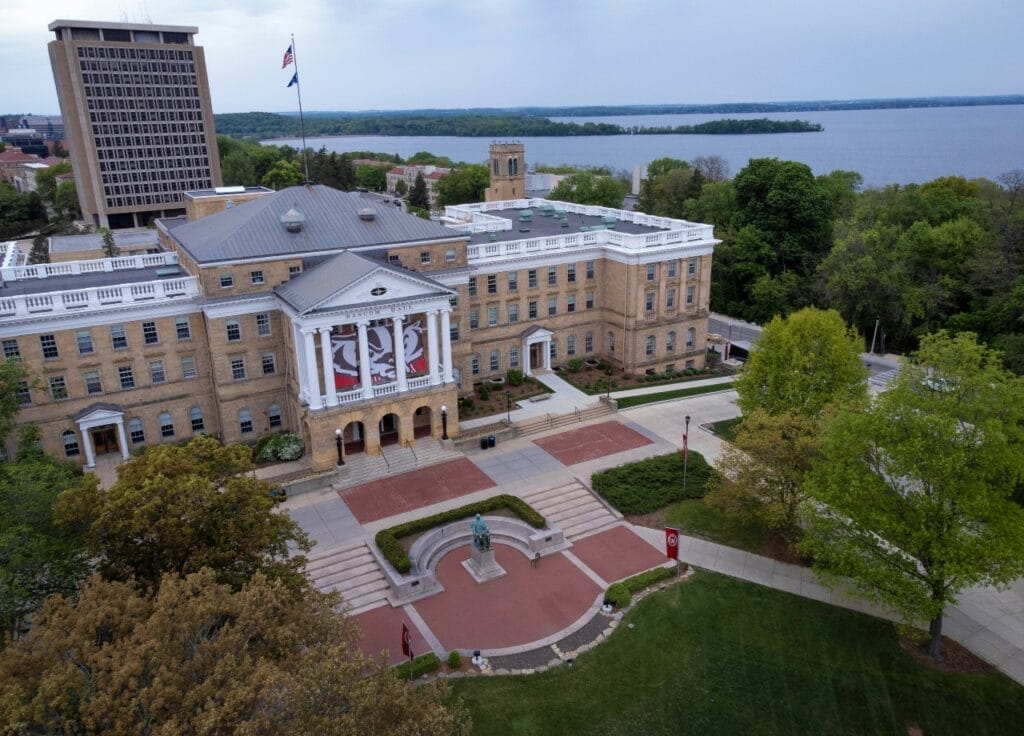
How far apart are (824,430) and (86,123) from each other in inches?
5427

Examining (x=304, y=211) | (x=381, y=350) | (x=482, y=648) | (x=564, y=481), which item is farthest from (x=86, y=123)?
(x=482, y=648)

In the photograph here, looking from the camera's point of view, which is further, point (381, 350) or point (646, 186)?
point (646, 186)

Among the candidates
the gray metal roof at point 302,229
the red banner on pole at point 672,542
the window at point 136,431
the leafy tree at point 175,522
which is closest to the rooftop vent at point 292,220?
the gray metal roof at point 302,229

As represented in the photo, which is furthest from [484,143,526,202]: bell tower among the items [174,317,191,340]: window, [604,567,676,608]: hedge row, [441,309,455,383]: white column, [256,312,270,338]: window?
[604,567,676,608]: hedge row

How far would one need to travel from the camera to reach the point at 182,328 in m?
44.1

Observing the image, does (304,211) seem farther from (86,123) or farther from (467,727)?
(86,123)

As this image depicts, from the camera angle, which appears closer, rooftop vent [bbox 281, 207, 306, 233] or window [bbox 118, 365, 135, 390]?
window [bbox 118, 365, 135, 390]

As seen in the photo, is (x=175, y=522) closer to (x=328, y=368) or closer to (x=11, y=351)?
(x=328, y=368)

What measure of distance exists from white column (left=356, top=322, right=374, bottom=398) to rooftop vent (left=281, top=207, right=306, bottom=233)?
896 cm

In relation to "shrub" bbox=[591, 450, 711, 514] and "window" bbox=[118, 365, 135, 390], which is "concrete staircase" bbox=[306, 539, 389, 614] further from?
"window" bbox=[118, 365, 135, 390]

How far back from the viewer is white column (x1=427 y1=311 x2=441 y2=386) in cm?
4445

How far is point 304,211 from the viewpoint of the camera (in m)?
47.8

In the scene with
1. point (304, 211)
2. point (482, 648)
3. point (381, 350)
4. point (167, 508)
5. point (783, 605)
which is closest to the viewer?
point (167, 508)

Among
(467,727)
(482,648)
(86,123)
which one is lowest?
(482,648)
